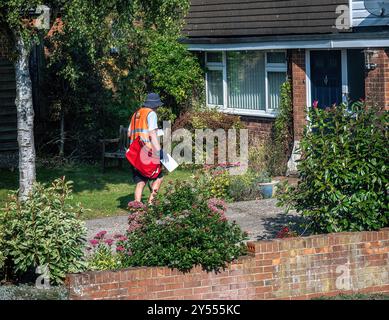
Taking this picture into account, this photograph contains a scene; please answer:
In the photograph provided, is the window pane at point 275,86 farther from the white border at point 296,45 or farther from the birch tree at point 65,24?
the birch tree at point 65,24

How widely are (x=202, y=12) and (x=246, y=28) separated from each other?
1.66 meters

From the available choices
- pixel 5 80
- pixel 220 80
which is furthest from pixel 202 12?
pixel 5 80

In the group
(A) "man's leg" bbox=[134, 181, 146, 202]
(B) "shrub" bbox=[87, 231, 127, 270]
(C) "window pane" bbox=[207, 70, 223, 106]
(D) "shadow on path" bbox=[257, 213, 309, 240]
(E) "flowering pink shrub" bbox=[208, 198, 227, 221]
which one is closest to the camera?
(B) "shrub" bbox=[87, 231, 127, 270]

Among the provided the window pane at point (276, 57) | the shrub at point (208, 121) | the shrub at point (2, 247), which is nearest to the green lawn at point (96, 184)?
the shrub at point (208, 121)

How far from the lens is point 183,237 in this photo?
9.47m

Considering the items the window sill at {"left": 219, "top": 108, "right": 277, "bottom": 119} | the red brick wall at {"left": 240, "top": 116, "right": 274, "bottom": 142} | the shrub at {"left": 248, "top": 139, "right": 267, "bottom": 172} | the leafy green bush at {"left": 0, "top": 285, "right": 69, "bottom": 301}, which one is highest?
the window sill at {"left": 219, "top": 108, "right": 277, "bottom": 119}

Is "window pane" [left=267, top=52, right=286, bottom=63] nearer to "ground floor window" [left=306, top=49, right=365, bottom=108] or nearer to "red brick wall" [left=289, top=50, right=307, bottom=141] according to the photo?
"red brick wall" [left=289, top=50, right=307, bottom=141]

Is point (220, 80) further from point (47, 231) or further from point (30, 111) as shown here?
point (47, 231)

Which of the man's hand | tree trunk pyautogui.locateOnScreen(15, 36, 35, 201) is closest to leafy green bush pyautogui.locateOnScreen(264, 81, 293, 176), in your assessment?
the man's hand

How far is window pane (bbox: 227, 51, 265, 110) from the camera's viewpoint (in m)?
19.3

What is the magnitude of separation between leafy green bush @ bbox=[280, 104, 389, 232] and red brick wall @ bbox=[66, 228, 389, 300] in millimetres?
303

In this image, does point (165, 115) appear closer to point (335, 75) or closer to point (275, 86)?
point (275, 86)

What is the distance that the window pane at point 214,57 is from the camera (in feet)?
66.8

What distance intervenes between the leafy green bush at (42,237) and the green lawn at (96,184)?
181 inches
